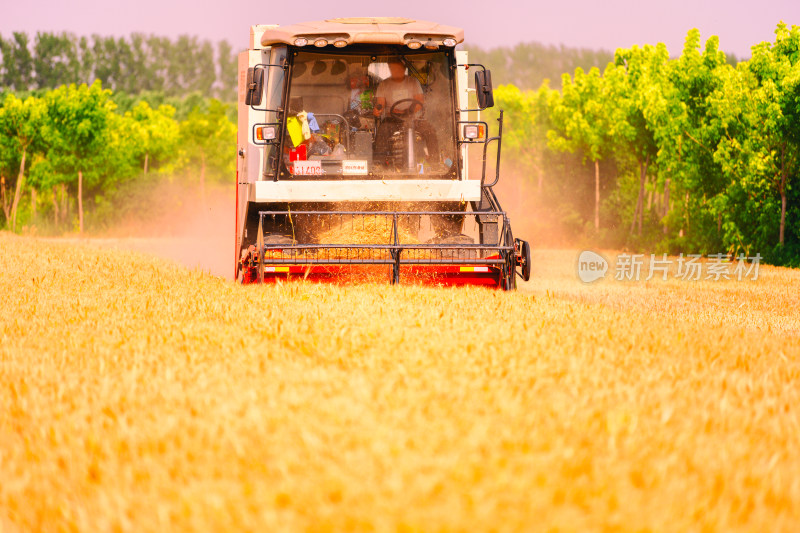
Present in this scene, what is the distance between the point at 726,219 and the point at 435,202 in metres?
16.5

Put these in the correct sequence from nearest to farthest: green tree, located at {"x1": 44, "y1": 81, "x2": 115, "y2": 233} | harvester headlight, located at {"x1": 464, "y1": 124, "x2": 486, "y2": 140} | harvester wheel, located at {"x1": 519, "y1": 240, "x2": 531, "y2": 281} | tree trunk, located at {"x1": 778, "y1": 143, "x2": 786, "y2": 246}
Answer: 1. harvester wheel, located at {"x1": 519, "y1": 240, "x2": 531, "y2": 281}
2. harvester headlight, located at {"x1": 464, "y1": 124, "x2": 486, "y2": 140}
3. tree trunk, located at {"x1": 778, "y1": 143, "x2": 786, "y2": 246}
4. green tree, located at {"x1": 44, "y1": 81, "x2": 115, "y2": 233}

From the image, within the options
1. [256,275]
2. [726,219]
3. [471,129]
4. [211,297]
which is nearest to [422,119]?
[471,129]

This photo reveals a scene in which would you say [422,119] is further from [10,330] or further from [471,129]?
[10,330]

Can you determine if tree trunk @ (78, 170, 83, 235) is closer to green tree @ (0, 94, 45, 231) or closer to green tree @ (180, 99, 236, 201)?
green tree @ (0, 94, 45, 231)

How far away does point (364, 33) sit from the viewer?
945cm

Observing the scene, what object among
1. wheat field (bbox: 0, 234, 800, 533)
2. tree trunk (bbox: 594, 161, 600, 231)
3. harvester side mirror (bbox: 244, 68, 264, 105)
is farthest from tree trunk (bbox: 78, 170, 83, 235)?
wheat field (bbox: 0, 234, 800, 533)

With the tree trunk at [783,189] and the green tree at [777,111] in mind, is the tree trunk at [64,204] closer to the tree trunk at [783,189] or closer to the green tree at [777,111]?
the green tree at [777,111]

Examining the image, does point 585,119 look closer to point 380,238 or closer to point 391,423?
point 380,238

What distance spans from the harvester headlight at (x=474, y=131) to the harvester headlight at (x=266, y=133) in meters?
2.11

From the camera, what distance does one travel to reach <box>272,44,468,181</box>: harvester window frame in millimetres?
9633

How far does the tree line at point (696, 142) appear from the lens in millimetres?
22344

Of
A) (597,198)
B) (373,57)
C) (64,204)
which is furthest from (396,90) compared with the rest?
(64,204)

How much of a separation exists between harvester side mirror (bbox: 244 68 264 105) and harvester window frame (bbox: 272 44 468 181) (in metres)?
0.51

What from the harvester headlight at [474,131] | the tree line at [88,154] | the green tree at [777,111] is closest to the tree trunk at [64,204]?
the tree line at [88,154]
